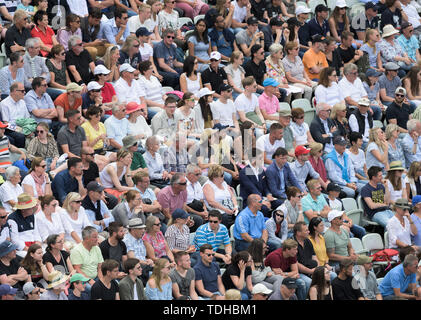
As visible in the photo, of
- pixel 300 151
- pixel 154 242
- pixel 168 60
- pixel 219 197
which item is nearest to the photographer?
pixel 154 242

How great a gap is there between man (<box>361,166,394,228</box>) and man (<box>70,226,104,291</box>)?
4.16 metres

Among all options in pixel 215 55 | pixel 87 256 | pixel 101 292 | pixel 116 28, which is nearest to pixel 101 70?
pixel 116 28

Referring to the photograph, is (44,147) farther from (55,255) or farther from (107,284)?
(107,284)

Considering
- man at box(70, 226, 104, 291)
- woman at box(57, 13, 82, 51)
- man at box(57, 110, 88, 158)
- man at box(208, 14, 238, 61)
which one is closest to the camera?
man at box(70, 226, 104, 291)

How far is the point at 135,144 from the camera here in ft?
45.2

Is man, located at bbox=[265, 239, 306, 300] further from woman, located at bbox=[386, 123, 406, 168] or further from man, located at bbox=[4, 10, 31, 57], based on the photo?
man, located at bbox=[4, 10, 31, 57]

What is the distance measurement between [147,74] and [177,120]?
1101 mm

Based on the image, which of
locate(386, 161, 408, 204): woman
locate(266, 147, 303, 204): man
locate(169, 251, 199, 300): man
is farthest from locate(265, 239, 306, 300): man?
locate(386, 161, 408, 204): woman

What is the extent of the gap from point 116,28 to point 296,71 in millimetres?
2875

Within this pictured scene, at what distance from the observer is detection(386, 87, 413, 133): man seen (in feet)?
55.5

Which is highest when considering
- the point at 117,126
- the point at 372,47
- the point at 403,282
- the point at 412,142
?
the point at 372,47

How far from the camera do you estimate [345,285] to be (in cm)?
1289
